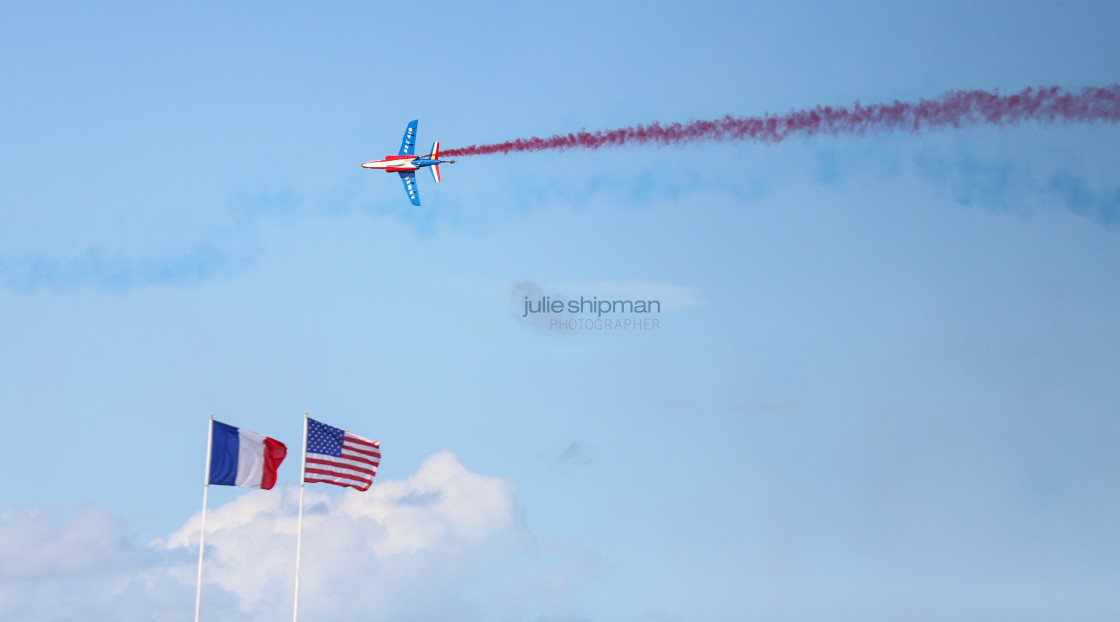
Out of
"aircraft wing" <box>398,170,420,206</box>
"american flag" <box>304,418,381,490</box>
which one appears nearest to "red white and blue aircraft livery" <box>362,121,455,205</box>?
"aircraft wing" <box>398,170,420,206</box>

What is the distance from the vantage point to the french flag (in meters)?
84.7

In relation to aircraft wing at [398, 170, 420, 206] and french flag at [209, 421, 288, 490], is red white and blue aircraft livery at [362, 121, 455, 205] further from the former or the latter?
french flag at [209, 421, 288, 490]

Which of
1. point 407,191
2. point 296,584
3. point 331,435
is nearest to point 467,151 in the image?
point 407,191

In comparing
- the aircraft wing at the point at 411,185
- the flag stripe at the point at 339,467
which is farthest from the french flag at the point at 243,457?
the aircraft wing at the point at 411,185

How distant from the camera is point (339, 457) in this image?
294 feet

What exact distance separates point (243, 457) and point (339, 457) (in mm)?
7146

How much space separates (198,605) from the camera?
81.9 metres

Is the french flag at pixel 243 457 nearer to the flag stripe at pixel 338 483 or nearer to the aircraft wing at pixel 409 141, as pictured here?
the flag stripe at pixel 338 483

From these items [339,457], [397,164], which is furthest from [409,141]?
[339,457]

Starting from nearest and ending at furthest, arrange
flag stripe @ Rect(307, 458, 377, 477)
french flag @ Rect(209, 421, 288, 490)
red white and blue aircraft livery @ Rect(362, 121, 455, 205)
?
french flag @ Rect(209, 421, 288, 490)
flag stripe @ Rect(307, 458, 377, 477)
red white and blue aircraft livery @ Rect(362, 121, 455, 205)

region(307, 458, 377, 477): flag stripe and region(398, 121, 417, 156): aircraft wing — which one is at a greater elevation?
region(398, 121, 417, 156): aircraft wing

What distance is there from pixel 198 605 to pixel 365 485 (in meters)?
15.0

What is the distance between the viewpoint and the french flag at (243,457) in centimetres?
8469

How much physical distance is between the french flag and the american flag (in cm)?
266
